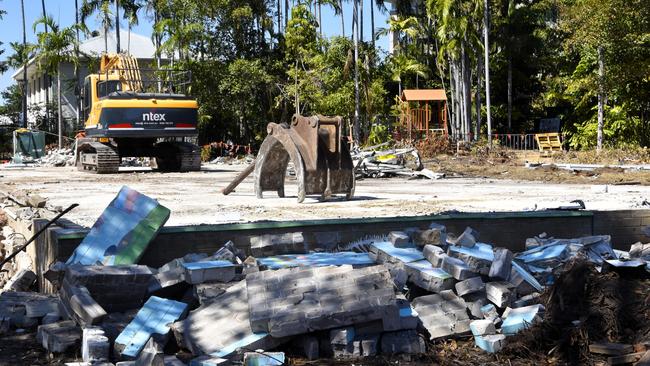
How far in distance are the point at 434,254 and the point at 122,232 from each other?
2.83 meters

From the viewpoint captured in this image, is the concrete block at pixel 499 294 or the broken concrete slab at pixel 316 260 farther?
the broken concrete slab at pixel 316 260

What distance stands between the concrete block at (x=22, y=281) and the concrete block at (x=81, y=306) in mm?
1992

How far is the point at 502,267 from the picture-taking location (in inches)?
260

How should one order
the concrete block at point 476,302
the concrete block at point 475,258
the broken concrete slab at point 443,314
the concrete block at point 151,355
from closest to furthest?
1. the concrete block at point 151,355
2. the broken concrete slab at point 443,314
3. the concrete block at point 476,302
4. the concrete block at point 475,258

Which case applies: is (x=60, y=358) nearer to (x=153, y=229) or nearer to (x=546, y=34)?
(x=153, y=229)

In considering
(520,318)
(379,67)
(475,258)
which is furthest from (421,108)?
(520,318)

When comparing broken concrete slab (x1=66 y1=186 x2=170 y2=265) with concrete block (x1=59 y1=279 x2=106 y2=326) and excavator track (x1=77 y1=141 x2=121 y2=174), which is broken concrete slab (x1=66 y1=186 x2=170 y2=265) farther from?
excavator track (x1=77 y1=141 x2=121 y2=174)

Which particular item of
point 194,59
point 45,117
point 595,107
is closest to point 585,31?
point 595,107

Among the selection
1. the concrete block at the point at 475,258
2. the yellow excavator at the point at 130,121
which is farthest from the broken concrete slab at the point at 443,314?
the yellow excavator at the point at 130,121

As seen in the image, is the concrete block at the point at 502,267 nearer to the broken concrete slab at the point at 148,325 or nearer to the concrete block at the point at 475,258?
the concrete block at the point at 475,258

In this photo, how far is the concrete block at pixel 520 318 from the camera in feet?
19.2

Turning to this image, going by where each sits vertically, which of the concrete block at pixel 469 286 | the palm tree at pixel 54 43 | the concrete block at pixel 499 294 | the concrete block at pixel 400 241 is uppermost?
the palm tree at pixel 54 43

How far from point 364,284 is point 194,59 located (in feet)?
140

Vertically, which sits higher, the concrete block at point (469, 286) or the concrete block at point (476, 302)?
the concrete block at point (469, 286)
